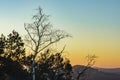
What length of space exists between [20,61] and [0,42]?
6.61 metres

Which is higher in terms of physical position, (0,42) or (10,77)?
(0,42)

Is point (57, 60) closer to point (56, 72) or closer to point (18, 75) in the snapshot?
point (56, 72)

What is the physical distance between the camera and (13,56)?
100375 mm

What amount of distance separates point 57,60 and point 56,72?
123 inches

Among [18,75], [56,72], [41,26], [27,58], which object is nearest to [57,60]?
[56,72]

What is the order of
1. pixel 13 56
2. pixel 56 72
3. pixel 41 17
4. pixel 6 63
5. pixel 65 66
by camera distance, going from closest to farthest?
pixel 41 17 < pixel 6 63 < pixel 13 56 < pixel 56 72 < pixel 65 66

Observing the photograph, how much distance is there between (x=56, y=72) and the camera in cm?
10781

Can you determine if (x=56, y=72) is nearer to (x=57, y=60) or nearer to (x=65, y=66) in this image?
(x=57, y=60)

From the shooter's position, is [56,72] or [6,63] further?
[56,72]

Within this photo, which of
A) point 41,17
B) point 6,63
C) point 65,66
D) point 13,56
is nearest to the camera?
point 41,17

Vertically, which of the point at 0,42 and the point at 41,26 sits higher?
the point at 0,42

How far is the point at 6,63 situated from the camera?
94125 mm

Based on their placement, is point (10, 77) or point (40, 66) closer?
point (10, 77)

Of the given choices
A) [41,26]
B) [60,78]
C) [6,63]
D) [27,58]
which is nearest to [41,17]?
[41,26]
